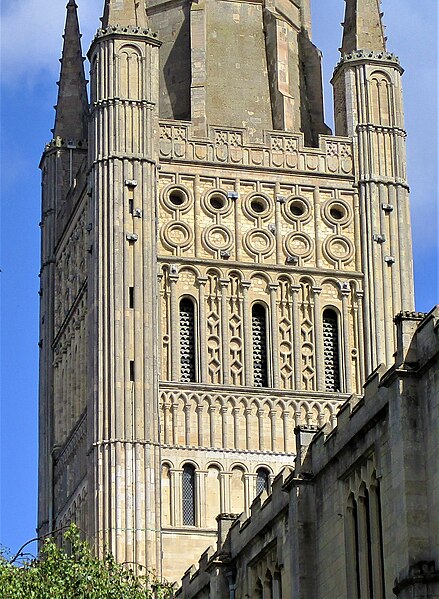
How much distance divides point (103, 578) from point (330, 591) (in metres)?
4.38

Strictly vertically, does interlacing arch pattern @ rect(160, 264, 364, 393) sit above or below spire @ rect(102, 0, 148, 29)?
below

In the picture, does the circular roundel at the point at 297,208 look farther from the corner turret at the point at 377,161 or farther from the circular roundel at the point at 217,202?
the circular roundel at the point at 217,202

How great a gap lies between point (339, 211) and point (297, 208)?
126 centimetres

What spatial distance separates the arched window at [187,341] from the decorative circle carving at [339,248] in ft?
14.8

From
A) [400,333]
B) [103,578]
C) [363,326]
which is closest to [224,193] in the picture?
[363,326]

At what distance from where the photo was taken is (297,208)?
64438mm

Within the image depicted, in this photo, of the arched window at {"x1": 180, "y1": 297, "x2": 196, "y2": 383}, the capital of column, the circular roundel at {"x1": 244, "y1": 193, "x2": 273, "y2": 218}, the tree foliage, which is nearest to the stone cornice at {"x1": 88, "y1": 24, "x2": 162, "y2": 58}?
the circular roundel at {"x1": 244, "y1": 193, "x2": 273, "y2": 218}

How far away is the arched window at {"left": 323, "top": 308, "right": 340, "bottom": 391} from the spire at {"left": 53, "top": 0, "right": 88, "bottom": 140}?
1176 centimetres

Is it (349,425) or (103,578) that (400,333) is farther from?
(103,578)

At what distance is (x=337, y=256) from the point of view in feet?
210

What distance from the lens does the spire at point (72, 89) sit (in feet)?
232

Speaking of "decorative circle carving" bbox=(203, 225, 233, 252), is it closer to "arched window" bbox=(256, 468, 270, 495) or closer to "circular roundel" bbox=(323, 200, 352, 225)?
"circular roundel" bbox=(323, 200, 352, 225)

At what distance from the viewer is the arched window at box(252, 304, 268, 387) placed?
6212cm

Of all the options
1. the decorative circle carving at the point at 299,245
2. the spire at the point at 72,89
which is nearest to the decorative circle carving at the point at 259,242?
the decorative circle carving at the point at 299,245
